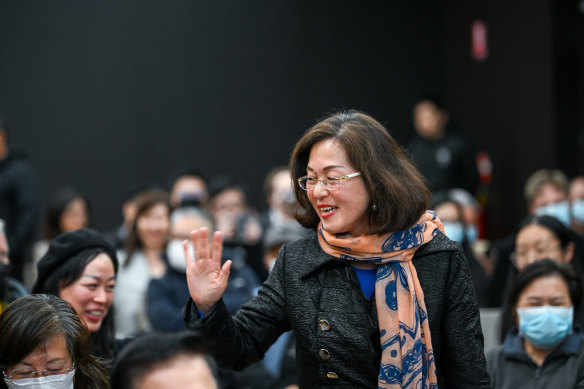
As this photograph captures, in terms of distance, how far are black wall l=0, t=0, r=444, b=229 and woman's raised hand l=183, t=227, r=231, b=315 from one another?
20.3ft

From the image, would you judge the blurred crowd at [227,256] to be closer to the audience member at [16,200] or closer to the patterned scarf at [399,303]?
the audience member at [16,200]

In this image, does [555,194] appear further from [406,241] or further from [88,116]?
[88,116]

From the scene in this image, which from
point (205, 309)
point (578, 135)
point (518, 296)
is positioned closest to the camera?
point (205, 309)

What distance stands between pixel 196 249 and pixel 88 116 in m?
6.32

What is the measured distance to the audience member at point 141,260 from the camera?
5.14 meters

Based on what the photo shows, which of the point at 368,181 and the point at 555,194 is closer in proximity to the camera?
the point at 368,181

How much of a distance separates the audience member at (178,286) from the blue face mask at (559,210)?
227 centimetres

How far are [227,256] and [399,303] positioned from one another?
2968mm

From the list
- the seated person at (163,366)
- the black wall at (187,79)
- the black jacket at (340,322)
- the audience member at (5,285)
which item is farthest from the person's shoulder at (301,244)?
the black wall at (187,79)

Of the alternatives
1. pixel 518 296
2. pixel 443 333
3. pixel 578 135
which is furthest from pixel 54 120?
pixel 443 333

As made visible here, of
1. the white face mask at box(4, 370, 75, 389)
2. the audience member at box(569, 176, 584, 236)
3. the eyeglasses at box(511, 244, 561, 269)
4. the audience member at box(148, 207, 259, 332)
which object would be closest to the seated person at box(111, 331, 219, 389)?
the white face mask at box(4, 370, 75, 389)

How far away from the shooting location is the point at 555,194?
249 inches

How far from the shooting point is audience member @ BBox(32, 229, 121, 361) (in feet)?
10.3

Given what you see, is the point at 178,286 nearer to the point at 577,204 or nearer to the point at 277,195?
the point at 277,195
